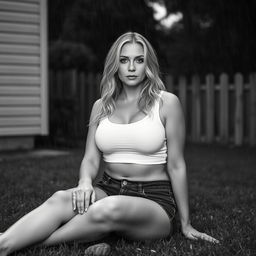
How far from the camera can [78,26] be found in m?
17.9

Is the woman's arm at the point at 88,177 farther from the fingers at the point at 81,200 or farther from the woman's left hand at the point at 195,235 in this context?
the woman's left hand at the point at 195,235

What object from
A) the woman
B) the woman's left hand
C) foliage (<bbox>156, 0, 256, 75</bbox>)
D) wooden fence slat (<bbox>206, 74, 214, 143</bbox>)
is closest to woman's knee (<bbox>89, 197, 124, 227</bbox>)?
the woman

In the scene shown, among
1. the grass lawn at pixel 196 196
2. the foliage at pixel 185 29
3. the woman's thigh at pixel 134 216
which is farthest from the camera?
the foliage at pixel 185 29

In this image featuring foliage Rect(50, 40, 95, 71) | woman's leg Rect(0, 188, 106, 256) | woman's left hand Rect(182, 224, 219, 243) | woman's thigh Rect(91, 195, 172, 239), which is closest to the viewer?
woman's leg Rect(0, 188, 106, 256)

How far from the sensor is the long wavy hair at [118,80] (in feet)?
11.0

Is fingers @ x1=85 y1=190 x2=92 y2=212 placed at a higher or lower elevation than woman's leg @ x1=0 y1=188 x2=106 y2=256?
higher

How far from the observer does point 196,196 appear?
490cm

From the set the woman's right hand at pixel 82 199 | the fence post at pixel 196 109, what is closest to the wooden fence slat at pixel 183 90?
the fence post at pixel 196 109

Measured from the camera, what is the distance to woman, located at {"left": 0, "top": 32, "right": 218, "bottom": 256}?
2.98 metres

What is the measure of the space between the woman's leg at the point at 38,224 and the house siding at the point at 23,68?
5.69 metres

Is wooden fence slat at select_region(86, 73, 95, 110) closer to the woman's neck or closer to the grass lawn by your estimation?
the grass lawn

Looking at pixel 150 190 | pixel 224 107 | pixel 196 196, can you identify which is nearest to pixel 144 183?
pixel 150 190

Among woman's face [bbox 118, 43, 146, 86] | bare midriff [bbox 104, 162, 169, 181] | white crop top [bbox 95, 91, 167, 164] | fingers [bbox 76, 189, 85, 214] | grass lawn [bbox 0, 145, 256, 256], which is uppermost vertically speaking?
woman's face [bbox 118, 43, 146, 86]

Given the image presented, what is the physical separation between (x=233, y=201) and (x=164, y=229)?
5.33 feet
